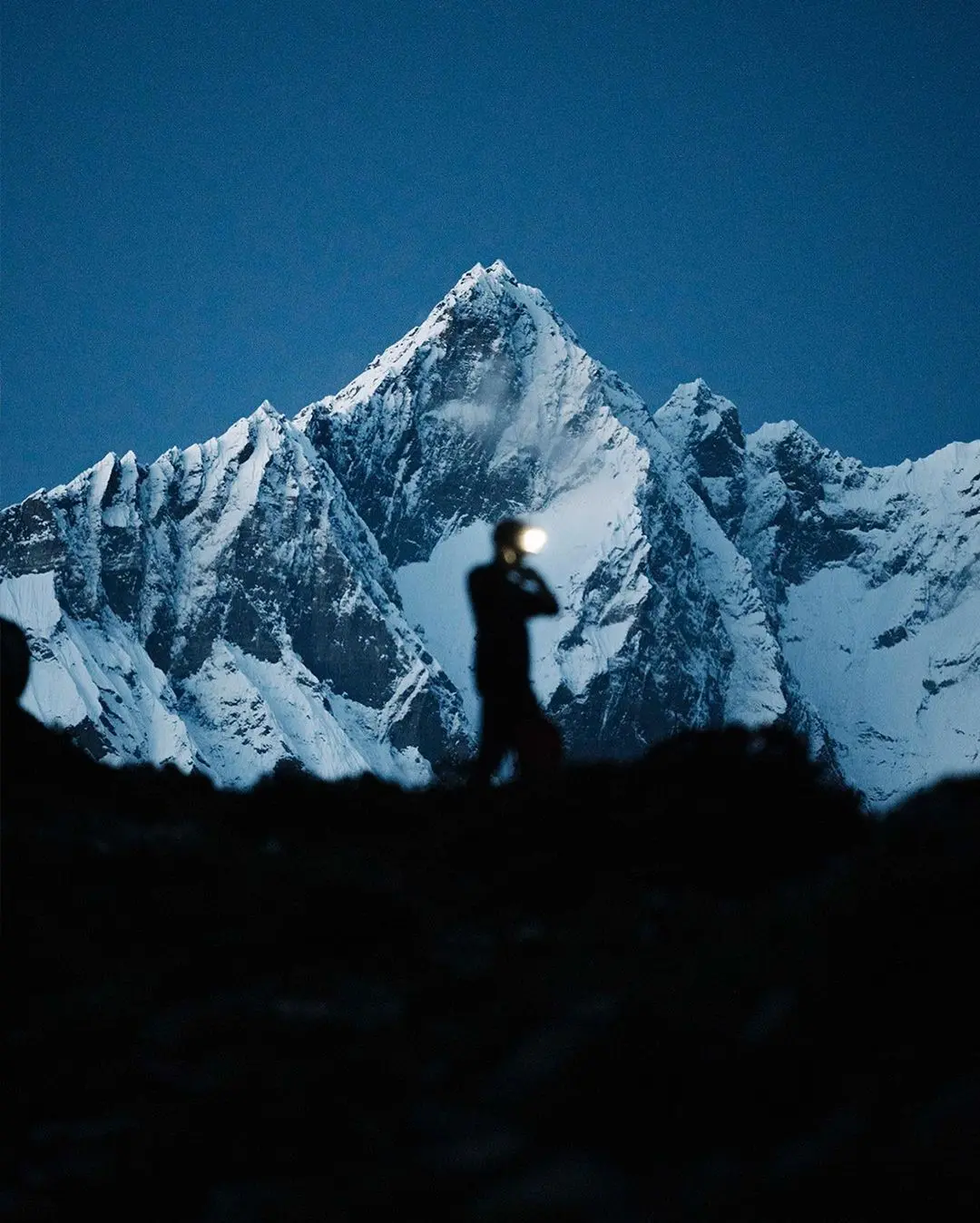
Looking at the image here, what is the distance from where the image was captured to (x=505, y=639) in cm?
1202

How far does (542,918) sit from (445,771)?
6.63 meters

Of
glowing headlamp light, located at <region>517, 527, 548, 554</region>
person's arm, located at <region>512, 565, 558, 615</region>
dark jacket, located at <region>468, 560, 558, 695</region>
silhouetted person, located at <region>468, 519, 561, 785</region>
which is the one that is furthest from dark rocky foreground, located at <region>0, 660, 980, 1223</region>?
glowing headlamp light, located at <region>517, 527, 548, 554</region>

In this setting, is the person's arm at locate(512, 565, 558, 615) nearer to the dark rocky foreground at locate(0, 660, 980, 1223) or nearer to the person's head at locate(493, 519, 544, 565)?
the person's head at locate(493, 519, 544, 565)

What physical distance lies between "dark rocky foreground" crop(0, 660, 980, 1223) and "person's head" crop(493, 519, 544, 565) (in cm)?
284

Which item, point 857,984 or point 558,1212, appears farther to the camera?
point 857,984

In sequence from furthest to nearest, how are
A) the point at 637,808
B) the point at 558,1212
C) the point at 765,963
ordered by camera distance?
the point at 637,808
the point at 765,963
the point at 558,1212

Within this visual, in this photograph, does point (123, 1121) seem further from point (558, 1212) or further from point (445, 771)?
point (445, 771)

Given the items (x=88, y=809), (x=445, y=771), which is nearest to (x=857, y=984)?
(x=88, y=809)

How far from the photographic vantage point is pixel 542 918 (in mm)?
7590

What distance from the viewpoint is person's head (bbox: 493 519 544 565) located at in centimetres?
1211

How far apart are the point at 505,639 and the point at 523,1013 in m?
6.39

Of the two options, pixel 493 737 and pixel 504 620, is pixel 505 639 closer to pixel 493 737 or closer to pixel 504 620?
pixel 504 620

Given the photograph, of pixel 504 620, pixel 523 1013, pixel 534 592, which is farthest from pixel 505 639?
pixel 523 1013

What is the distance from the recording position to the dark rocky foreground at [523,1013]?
409 cm
